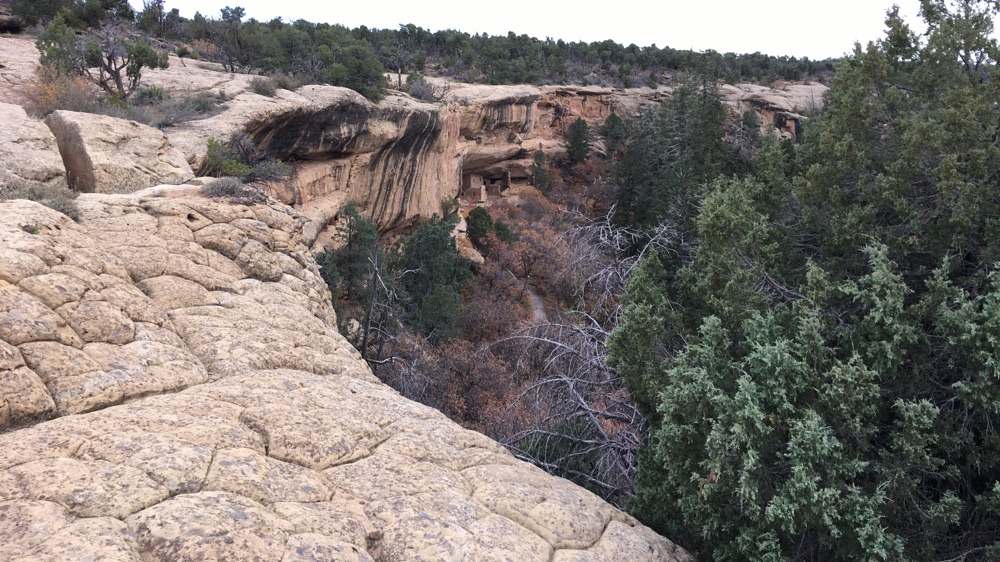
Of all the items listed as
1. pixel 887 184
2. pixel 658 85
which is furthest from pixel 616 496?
pixel 658 85

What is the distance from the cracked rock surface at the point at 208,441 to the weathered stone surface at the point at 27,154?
1.85m

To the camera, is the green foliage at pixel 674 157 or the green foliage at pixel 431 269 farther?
the green foliage at pixel 674 157

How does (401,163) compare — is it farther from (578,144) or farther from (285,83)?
(578,144)

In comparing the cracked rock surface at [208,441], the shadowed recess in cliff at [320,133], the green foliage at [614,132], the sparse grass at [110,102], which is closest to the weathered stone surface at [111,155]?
the sparse grass at [110,102]

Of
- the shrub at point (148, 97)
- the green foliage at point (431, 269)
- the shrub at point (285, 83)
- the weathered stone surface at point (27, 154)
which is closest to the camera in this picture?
the weathered stone surface at point (27, 154)

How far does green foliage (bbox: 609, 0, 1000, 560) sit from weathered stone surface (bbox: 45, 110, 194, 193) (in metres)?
7.51

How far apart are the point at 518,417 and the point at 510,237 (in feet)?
62.9

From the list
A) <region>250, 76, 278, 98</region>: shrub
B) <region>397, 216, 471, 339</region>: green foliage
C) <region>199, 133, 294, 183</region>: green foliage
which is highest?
<region>250, 76, 278, 98</region>: shrub

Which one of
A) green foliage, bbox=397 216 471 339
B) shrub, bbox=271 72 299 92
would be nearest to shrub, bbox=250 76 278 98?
shrub, bbox=271 72 299 92

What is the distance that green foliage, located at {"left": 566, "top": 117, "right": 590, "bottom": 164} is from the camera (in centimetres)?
3981

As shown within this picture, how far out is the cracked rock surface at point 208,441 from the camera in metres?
3.30

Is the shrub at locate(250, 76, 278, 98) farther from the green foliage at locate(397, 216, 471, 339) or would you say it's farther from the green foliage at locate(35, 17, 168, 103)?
the green foliage at locate(397, 216, 471, 339)

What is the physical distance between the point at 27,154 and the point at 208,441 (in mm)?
6759

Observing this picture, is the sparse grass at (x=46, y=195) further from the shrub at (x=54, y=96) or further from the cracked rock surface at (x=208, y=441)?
the shrub at (x=54, y=96)
